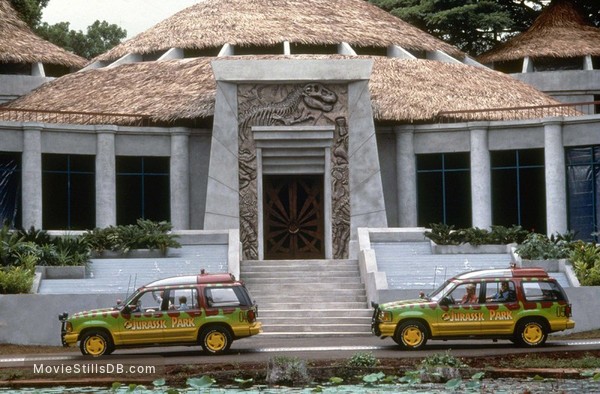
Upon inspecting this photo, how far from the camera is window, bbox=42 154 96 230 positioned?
46.8m

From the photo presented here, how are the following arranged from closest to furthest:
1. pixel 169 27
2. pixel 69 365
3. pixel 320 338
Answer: pixel 69 365
pixel 320 338
pixel 169 27

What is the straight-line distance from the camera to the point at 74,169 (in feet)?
155

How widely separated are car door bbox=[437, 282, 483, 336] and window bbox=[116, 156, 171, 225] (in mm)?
20577

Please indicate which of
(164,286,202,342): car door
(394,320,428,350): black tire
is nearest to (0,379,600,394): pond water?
(164,286,202,342): car door

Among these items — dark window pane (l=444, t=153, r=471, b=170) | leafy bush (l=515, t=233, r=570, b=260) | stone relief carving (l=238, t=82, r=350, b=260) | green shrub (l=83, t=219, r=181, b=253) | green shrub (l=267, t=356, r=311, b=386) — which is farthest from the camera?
dark window pane (l=444, t=153, r=471, b=170)

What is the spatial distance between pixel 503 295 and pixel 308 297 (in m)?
8.81

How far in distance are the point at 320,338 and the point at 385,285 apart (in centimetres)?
288

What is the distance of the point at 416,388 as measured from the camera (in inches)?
826

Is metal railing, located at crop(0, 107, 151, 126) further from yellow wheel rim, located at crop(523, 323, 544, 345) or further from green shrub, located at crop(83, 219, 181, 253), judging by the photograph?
yellow wheel rim, located at crop(523, 323, 544, 345)

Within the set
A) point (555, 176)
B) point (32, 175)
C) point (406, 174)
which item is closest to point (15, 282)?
point (32, 175)

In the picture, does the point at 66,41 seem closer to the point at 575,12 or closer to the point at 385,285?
the point at 575,12

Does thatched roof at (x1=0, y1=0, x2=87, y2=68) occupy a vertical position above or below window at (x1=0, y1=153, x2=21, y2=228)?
above

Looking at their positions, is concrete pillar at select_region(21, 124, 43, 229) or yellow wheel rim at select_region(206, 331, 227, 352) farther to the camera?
concrete pillar at select_region(21, 124, 43, 229)

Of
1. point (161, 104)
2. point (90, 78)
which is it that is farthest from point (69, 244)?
point (90, 78)
